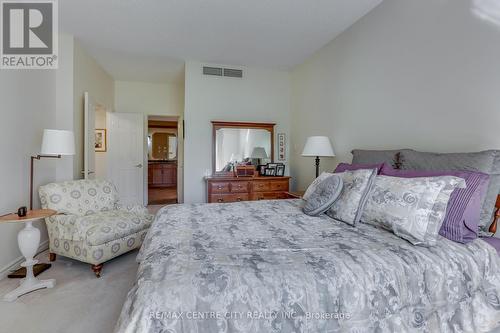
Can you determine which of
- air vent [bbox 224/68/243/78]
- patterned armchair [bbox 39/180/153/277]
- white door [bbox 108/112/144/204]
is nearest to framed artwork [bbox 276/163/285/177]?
air vent [bbox 224/68/243/78]

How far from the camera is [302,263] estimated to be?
117cm

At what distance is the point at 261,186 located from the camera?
419 centimetres

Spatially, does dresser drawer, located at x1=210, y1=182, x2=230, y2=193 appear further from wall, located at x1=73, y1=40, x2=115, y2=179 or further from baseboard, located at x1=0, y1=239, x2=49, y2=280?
baseboard, located at x1=0, y1=239, x2=49, y2=280

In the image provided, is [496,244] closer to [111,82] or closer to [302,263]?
[302,263]

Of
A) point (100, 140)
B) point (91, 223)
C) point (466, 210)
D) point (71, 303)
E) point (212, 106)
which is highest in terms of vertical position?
point (212, 106)

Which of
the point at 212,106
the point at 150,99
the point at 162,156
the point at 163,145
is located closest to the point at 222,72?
the point at 212,106

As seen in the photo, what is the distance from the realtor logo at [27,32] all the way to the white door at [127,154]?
82.9 inches

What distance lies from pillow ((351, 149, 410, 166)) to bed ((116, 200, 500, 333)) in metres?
0.88

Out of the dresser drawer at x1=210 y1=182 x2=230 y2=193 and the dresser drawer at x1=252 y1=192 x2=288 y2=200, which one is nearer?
the dresser drawer at x1=210 y1=182 x2=230 y2=193

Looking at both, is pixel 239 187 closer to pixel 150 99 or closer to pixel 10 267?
pixel 10 267

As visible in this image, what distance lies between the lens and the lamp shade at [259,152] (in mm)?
4609

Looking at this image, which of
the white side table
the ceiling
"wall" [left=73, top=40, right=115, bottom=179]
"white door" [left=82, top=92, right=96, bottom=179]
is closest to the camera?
the white side table

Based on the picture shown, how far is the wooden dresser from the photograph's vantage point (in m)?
3.98

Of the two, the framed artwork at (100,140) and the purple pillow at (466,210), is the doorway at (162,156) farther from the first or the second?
the purple pillow at (466,210)
